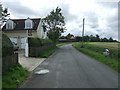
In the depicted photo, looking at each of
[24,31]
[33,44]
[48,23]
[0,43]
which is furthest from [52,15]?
[0,43]

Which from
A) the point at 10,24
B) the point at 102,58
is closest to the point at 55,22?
the point at 10,24

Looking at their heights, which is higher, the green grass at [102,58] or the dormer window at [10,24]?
the dormer window at [10,24]

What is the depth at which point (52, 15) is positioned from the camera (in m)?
40.7

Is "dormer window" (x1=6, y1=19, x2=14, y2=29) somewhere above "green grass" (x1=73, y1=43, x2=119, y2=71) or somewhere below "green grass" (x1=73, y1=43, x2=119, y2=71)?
above

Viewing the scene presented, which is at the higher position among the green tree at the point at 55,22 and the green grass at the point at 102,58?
the green tree at the point at 55,22

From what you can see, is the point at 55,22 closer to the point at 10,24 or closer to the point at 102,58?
the point at 10,24

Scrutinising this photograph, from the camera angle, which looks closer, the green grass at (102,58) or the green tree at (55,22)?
the green grass at (102,58)

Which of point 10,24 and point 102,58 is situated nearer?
point 102,58

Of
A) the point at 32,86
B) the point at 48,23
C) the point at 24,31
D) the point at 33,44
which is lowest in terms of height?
the point at 32,86

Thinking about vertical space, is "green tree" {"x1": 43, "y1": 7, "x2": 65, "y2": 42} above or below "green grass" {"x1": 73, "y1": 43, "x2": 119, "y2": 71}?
above

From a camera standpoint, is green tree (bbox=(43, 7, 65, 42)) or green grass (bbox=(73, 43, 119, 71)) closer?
green grass (bbox=(73, 43, 119, 71))

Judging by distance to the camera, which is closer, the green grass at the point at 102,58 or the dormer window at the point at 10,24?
the green grass at the point at 102,58

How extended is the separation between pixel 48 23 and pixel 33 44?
81.3ft

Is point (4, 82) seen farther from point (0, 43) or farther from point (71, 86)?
point (71, 86)
